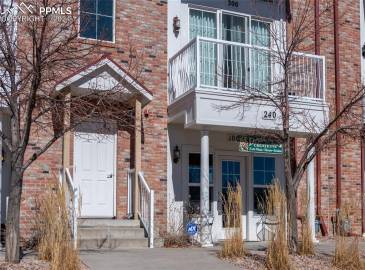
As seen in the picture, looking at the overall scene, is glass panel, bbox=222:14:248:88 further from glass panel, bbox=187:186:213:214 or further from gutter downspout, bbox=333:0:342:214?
gutter downspout, bbox=333:0:342:214

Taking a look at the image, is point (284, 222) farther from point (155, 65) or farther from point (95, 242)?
point (155, 65)

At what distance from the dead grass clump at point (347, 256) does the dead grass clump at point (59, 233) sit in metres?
4.57

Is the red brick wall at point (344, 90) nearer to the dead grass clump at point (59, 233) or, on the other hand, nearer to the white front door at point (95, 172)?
the white front door at point (95, 172)

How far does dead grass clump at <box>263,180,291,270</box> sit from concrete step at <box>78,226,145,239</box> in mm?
3435

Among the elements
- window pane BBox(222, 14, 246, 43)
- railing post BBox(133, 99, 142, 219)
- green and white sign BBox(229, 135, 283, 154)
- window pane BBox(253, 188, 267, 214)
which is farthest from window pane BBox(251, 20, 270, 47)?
railing post BBox(133, 99, 142, 219)

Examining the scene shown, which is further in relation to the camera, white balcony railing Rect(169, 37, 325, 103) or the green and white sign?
the green and white sign

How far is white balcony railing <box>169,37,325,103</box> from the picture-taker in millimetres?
14039

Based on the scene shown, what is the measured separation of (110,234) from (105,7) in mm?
5375

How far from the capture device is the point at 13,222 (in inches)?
364

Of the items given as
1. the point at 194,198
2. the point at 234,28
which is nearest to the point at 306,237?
the point at 194,198

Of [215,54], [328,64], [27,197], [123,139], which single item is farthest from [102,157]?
[328,64]

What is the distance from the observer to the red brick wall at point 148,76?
14.0 m

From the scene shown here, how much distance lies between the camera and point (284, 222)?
33.2 feet

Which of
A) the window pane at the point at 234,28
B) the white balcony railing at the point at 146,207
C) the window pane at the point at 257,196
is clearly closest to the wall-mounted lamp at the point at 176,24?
the window pane at the point at 234,28
